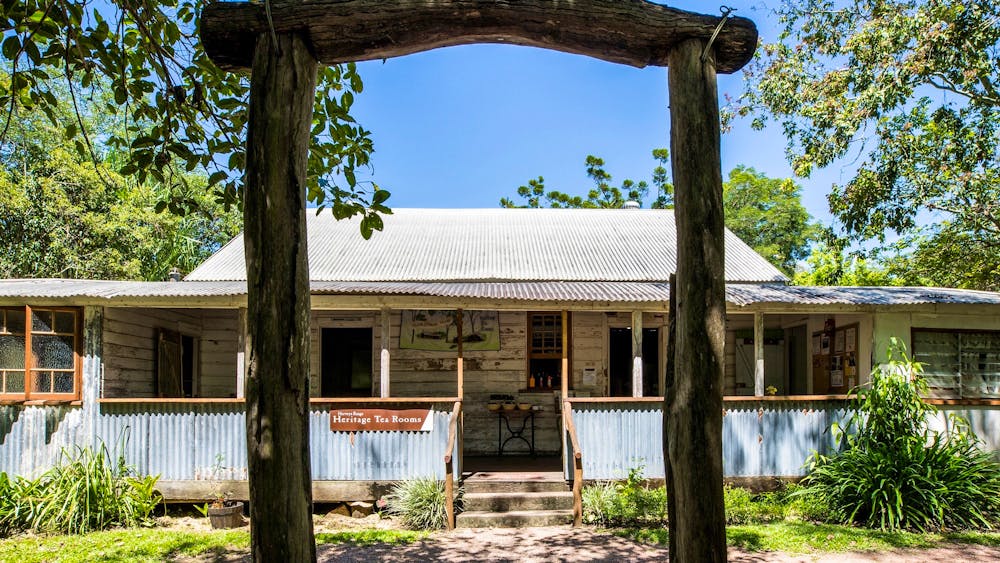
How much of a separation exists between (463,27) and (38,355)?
948cm

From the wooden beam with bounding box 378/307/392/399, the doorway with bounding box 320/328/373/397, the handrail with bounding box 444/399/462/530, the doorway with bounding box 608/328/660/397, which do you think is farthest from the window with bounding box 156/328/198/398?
the doorway with bounding box 608/328/660/397

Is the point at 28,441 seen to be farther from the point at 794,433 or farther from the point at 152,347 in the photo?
the point at 794,433

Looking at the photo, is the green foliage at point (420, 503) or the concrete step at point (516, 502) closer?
the green foliage at point (420, 503)

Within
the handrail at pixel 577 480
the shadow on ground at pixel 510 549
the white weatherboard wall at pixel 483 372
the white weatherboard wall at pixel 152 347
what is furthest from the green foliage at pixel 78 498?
the handrail at pixel 577 480

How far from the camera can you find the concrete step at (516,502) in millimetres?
9688

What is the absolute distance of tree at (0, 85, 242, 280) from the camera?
2078 centimetres

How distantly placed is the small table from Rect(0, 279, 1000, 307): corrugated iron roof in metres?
2.54

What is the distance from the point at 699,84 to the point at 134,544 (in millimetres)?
8209

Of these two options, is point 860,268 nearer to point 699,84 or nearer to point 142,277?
point 142,277

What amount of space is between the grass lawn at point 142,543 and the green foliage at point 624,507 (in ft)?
7.11

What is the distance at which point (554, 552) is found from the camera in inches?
317

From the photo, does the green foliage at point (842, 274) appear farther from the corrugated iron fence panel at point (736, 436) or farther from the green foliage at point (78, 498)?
the green foliage at point (78, 498)

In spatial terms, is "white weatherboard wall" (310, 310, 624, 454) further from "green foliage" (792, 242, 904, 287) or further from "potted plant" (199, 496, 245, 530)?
"green foliage" (792, 242, 904, 287)

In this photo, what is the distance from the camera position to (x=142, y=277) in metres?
23.6
